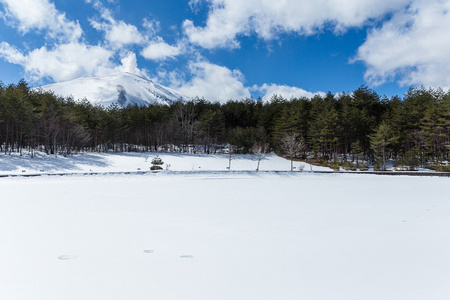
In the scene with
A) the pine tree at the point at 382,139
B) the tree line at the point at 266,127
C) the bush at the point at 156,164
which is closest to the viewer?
the bush at the point at 156,164

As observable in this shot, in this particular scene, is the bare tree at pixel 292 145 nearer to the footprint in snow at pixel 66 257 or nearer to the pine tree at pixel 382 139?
the pine tree at pixel 382 139

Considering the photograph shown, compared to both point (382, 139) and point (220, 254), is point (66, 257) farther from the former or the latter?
point (382, 139)

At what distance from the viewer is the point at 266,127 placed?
5856 cm

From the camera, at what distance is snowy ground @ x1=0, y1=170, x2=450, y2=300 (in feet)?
10.4

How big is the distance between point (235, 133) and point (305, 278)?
44.7 metres

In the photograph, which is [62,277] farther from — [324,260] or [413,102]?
[413,102]

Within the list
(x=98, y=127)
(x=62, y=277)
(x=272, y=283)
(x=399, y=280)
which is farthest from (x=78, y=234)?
(x=98, y=127)

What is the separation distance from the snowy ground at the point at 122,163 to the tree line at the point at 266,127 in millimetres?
2997

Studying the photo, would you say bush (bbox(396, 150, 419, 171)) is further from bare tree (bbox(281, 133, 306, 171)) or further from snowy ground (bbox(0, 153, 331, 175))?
bare tree (bbox(281, 133, 306, 171))

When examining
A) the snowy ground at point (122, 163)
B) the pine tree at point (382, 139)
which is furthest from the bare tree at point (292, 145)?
the pine tree at point (382, 139)

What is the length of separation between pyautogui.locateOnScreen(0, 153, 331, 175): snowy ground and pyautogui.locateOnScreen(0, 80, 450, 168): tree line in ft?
9.83

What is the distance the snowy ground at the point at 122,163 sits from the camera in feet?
86.3

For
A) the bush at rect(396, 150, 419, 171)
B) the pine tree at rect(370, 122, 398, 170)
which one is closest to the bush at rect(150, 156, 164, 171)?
the bush at rect(396, 150, 419, 171)

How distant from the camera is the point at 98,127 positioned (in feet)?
137
